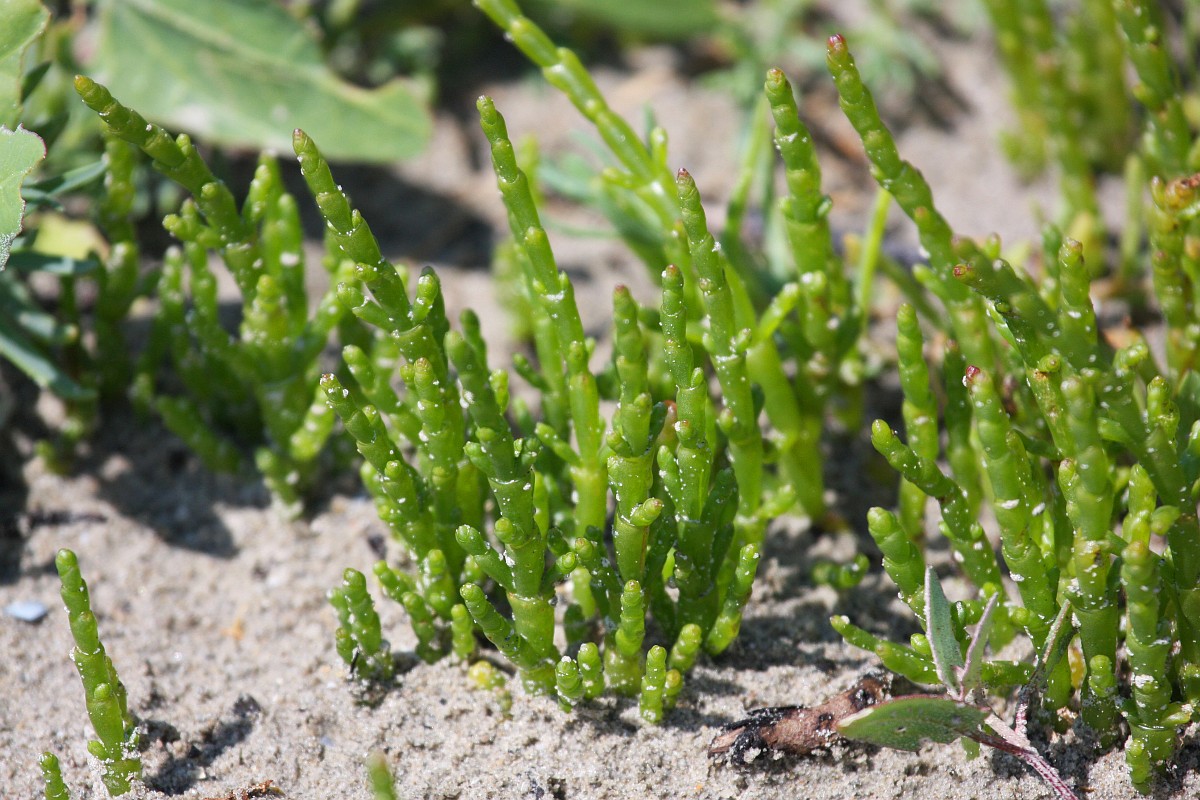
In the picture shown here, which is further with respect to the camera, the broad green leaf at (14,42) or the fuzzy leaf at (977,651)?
the broad green leaf at (14,42)

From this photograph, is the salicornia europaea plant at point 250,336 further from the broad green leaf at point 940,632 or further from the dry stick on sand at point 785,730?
the broad green leaf at point 940,632

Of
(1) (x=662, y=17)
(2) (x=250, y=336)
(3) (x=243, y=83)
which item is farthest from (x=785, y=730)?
(1) (x=662, y=17)

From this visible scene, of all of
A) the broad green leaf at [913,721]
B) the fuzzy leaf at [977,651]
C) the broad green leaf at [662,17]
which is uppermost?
the broad green leaf at [662,17]

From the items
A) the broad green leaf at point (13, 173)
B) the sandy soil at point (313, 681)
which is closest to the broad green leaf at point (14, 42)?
the broad green leaf at point (13, 173)

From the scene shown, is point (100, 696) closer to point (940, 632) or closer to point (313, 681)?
point (313, 681)

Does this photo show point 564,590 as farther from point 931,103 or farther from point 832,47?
point 931,103

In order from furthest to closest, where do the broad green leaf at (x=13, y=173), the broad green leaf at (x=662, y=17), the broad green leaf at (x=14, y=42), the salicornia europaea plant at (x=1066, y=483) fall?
the broad green leaf at (x=662, y=17) → the broad green leaf at (x=14, y=42) → the broad green leaf at (x=13, y=173) → the salicornia europaea plant at (x=1066, y=483)

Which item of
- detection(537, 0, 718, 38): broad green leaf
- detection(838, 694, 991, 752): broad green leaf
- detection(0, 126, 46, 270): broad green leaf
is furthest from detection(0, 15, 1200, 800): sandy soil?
detection(537, 0, 718, 38): broad green leaf
